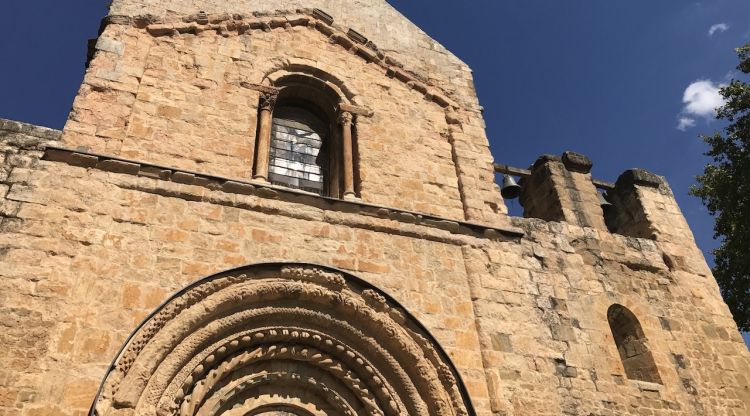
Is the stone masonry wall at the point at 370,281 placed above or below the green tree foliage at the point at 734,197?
below

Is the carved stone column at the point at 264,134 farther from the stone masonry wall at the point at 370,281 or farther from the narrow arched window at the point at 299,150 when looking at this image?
the stone masonry wall at the point at 370,281

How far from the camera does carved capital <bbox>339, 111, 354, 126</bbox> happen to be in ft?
24.5

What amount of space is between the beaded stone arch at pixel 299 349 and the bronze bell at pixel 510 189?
3.35 meters

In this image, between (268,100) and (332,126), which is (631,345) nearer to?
(332,126)

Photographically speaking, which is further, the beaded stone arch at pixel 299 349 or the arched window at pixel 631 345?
the arched window at pixel 631 345

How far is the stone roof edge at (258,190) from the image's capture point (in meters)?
5.68

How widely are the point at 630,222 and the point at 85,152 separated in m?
6.89

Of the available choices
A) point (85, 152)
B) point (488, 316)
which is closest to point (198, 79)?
point (85, 152)

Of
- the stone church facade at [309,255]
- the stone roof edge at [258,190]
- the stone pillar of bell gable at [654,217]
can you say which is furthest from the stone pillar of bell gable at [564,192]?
the stone roof edge at [258,190]

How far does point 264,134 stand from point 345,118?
1.10 m

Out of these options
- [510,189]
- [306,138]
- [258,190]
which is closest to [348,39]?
[306,138]

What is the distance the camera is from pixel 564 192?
812cm

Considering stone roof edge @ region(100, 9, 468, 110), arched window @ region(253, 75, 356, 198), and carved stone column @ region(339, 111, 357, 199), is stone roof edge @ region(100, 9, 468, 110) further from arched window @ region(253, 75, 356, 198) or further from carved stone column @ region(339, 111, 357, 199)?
carved stone column @ region(339, 111, 357, 199)

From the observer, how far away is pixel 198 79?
7000 mm
